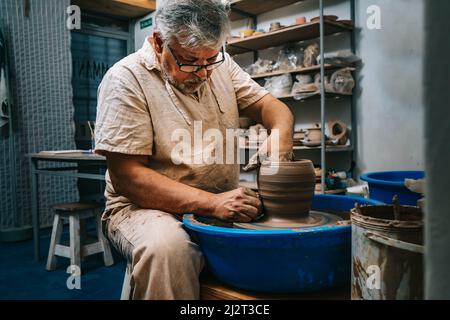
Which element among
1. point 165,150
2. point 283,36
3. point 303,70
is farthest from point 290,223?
point 283,36

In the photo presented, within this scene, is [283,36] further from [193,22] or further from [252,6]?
[193,22]

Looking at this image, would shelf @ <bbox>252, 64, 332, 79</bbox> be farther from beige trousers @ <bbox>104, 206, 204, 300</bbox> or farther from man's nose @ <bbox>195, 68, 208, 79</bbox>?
beige trousers @ <bbox>104, 206, 204, 300</bbox>

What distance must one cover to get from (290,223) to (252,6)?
144 inches

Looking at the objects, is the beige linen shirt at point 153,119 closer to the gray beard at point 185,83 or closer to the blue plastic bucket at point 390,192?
the gray beard at point 185,83

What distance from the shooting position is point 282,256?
101 cm

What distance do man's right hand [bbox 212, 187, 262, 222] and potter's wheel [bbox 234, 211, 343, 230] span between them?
3cm

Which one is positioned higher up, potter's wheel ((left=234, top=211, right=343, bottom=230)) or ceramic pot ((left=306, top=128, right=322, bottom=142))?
ceramic pot ((left=306, top=128, right=322, bottom=142))

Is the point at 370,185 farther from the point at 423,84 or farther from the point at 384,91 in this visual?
the point at 384,91

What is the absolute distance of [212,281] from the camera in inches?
47.5

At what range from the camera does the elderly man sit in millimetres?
1149

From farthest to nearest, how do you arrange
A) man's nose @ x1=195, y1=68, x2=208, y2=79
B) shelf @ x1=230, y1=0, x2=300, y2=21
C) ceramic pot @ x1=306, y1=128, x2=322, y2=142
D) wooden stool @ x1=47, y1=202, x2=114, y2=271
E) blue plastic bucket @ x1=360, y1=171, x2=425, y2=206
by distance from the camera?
1. shelf @ x1=230, y1=0, x2=300, y2=21
2. ceramic pot @ x1=306, y1=128, x2=322, y2=142
3. wooden stool @ x1=47, y1=202, x2=114, y2=271
4. blue plastic bucket @ x1=360, y1=171, x2=425, y2=206
5. man's nose @ x1=195, y1=68, x2=208, y2=79

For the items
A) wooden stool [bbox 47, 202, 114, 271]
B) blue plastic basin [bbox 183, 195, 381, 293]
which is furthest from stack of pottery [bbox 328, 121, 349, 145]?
blue plastic basin [bbox 183, 195, 381, 293]
